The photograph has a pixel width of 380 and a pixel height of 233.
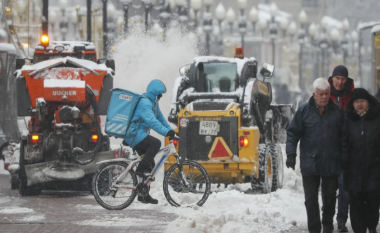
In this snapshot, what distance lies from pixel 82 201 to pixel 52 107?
2086 millimetres

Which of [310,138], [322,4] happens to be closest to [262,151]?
[310,138]

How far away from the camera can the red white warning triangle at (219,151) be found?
1509 centimetres

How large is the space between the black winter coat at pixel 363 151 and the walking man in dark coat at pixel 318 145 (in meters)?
0.18

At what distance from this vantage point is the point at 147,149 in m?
12.5

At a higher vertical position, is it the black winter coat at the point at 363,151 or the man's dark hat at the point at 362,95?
the man's dark hat at the point at 362,95

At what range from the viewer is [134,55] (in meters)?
32.3

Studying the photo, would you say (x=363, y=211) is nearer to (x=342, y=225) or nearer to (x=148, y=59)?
(x=342, y=225)

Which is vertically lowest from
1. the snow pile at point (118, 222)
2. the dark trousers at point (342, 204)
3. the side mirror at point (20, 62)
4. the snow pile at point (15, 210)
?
the snow pile at point (118, 222)

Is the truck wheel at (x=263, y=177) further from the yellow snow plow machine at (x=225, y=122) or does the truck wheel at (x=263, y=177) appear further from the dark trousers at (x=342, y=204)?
the dark trousers at (x=342, y=204)

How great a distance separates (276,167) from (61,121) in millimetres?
3732

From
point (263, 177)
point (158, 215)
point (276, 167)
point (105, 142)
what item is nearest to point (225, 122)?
point (263, 177)

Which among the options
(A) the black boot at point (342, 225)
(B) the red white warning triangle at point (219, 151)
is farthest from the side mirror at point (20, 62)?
(A) the black boot at point (342, 225)

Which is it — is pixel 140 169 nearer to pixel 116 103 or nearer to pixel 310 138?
pixel 116 103

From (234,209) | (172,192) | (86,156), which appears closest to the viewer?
(234,209)
